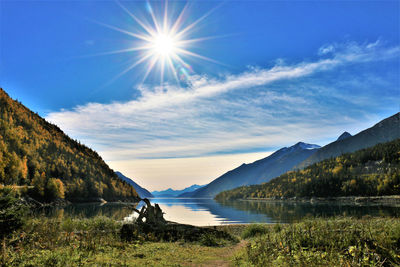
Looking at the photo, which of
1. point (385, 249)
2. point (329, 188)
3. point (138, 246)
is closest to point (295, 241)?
point (385, 249)

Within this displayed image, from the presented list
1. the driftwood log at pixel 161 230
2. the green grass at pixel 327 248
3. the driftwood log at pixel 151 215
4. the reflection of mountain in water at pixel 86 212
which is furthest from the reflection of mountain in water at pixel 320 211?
the reflection of mountain in water at pixel 86 212

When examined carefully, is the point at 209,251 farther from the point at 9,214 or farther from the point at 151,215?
the point at 9,214

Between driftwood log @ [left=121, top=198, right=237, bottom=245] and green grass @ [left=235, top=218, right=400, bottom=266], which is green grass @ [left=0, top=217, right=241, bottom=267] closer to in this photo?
driftwood log @ [left=121, top=198, right=237, bottom=245]

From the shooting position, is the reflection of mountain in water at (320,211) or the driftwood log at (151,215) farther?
the reflection of mountain in water at (320,211)

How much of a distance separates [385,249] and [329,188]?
190 m

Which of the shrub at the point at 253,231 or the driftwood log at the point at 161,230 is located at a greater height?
the driftwood log at the point at 161,230

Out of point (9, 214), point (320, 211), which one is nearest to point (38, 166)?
point (320, 211)

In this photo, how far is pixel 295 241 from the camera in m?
15.3

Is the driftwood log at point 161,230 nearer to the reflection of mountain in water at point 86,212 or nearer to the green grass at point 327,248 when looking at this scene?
the reflection of mountain in water at point 86,212

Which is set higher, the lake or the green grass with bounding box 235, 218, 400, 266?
the green grass with bounding box 235, 218, 400, 266

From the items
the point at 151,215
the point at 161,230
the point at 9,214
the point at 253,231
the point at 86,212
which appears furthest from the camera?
the point at 86,212

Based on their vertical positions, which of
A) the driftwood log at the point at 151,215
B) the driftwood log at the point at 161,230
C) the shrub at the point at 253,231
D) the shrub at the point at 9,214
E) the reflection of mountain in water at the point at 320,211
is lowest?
the reflection of mountain in water at the point at 320,211

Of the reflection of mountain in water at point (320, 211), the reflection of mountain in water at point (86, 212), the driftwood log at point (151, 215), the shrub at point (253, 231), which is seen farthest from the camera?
the reflection of mountain in water at point (320, 211)

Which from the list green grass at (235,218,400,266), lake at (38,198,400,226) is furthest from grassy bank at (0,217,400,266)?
lake at (38,198,400,226)
